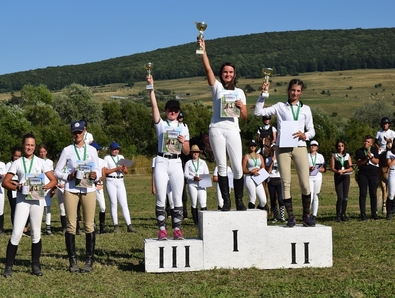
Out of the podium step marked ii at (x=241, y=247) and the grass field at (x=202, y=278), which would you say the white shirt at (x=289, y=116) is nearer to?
the podium step marked ii at (x=241, y=247)

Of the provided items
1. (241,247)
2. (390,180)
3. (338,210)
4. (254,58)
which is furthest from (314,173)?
(254,58)

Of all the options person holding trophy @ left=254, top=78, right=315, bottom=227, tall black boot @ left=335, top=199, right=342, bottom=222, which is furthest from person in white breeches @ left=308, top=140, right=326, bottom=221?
person holding trophy @ left=254, top=78, right=315, bottom=227

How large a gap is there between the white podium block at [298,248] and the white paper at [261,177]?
5.38m

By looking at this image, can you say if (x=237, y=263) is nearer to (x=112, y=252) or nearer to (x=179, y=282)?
(x=179, y=282)

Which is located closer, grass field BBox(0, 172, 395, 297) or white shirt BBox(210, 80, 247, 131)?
grass field BBox(0, 172, 395, 297)

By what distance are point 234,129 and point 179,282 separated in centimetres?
241

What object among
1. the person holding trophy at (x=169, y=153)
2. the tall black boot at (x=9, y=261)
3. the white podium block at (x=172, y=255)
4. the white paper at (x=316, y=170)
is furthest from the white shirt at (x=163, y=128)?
the white paper at (x=316, y=170)

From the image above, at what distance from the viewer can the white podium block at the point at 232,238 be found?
416 inches

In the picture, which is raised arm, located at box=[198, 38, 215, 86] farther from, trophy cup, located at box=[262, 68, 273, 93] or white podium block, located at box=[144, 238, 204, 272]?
white podium block, located at box=[144, 238, 204, 272]

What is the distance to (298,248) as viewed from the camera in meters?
10.8

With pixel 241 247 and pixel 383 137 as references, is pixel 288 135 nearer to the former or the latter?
pixel 241 247

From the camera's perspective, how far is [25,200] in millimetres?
10258

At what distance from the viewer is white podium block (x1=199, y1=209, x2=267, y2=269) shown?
10562 mm

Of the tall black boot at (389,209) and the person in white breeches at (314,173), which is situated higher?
the person in white breeches at (314,173)
